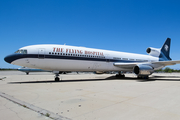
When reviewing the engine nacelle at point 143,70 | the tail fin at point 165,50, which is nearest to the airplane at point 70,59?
the engine nacelle at point 143,70

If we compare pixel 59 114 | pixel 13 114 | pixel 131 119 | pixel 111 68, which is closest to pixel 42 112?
pixel 59 114

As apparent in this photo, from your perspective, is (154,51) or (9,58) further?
(154,51)

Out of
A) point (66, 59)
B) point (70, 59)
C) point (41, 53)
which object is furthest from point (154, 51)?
point (41, 53)

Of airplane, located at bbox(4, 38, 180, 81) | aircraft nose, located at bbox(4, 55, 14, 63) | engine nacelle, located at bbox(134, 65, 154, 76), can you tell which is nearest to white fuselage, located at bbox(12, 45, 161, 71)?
airplane, located at bbox(4, 38, 180, 81)

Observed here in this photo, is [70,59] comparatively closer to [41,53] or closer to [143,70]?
[41,53]

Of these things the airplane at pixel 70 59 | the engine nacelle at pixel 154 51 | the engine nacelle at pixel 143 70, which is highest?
the engine nacelle at pixel 154 51

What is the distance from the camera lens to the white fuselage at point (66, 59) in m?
13.0

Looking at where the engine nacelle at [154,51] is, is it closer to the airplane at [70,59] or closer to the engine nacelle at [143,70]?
the airplane at [70,59]

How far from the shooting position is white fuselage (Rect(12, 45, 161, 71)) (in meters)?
13.0

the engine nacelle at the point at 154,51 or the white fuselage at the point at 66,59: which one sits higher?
the engine nacelle at the point at 154,51

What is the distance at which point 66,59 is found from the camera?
14.2 metres

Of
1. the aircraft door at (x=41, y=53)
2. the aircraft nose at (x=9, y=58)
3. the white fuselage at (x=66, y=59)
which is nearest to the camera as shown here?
the aircraft nose at (x=9, y=58)

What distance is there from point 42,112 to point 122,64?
15493 millimetres

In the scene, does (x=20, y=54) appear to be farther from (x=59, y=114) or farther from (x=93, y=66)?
(x=59, y=114)
